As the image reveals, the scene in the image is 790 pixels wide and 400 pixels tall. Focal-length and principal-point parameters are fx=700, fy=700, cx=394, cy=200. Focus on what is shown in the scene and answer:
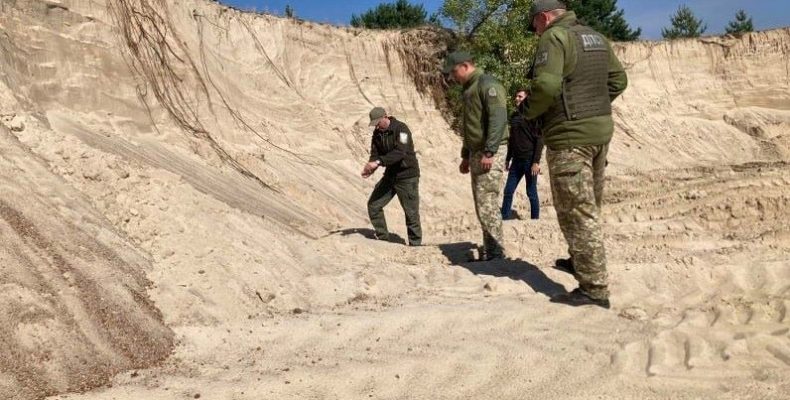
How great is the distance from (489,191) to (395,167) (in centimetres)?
164

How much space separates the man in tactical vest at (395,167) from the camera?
6.96m

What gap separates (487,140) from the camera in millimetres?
5453

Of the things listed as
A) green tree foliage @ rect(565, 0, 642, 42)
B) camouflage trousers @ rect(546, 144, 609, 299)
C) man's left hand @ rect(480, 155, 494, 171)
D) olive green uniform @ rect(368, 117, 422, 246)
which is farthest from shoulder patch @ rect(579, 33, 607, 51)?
green tree foliage @ rect(565, 0, 642, 42)

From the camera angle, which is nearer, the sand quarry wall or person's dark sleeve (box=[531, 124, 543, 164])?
the sand quarry wall

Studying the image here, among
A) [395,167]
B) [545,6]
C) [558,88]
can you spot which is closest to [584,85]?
[558,88]

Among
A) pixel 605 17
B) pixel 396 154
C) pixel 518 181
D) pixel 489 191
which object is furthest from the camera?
pixel 605 17

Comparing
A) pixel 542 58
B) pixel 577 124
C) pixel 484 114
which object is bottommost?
pixel 577 124

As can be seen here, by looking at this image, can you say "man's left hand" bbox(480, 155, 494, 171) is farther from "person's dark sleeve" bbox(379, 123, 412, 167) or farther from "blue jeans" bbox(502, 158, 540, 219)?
"blue jeans" bbox(502, 158, 540, 219)

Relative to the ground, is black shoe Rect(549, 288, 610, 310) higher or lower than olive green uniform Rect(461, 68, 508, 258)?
lower

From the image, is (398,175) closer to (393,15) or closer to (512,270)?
(512,270)

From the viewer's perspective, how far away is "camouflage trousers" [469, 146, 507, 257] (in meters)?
5.63

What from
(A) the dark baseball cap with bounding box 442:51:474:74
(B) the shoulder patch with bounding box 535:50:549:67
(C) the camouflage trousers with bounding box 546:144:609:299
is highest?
(A) the dark baseball cap with bounding box 442:51:474:74

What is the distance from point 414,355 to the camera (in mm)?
3465

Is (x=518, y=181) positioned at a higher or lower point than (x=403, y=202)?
higher
